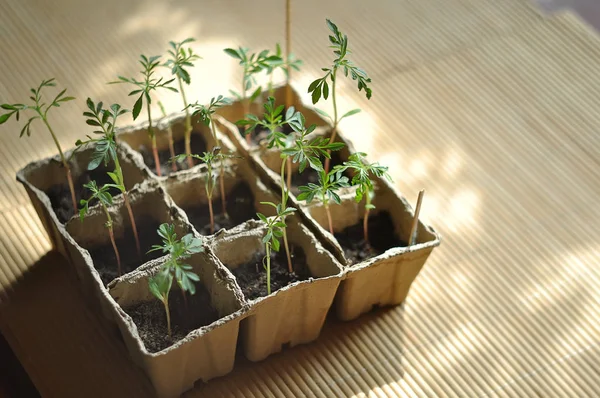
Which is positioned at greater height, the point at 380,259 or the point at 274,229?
the point at 274,229

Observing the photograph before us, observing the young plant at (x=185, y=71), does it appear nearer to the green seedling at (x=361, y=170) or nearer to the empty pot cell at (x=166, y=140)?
the empty pot cell at (x=166, y=140)

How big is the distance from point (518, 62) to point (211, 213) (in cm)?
129

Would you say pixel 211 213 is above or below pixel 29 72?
below

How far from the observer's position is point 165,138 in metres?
1.95

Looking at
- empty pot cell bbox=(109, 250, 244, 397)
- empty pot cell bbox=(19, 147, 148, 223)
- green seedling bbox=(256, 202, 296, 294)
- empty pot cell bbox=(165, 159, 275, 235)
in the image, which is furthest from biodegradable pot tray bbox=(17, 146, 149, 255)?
green seedling bbox=(256, 202, 296, 294)

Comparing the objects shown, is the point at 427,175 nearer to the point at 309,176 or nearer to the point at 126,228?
the point at 309,176

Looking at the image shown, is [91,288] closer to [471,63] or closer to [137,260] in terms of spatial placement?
[137,260]

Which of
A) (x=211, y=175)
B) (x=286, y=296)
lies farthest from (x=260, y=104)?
(x=286, y=296)

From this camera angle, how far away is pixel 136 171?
1.83m

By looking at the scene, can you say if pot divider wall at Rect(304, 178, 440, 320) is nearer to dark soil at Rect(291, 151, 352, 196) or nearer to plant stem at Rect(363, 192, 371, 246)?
plant stem at Rect(363, 192, 371, 246)

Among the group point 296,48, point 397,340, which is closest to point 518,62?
point 296,48

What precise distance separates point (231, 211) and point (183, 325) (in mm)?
359

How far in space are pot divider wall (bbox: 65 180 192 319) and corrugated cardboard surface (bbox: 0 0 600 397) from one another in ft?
0.53

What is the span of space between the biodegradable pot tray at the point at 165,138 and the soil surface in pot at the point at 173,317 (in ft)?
1.15
